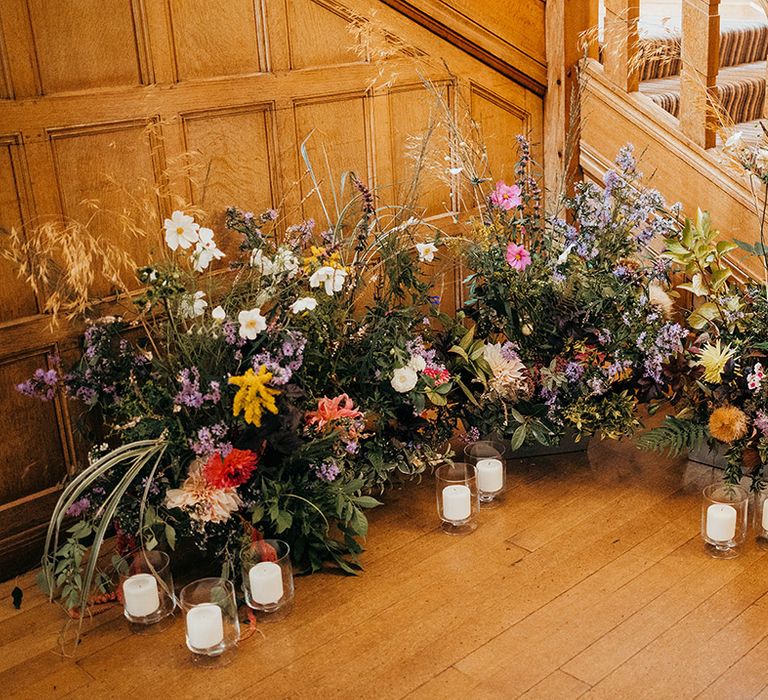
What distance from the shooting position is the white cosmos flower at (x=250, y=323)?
2371 millimetres

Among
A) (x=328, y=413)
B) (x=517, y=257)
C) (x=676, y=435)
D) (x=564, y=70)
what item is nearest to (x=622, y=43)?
(x=564, y=70)

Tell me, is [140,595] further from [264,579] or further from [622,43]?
[622,43]

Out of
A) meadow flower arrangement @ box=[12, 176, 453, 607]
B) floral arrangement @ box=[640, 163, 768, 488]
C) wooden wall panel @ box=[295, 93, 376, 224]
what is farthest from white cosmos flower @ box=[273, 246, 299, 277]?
floral arrangement @ box=[640, 163, 768, 488]

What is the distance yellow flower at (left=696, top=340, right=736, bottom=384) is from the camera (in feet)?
9.05

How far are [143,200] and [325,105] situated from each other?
2.28 ft

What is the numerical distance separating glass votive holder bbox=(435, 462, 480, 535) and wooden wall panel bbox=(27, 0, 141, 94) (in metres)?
1.32

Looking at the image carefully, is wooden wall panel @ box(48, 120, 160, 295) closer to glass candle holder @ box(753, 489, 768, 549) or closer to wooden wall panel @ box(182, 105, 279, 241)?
wooden wall panel @ box(182, 105, 279, 241)

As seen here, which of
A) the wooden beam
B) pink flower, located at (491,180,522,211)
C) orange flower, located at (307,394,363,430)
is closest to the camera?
orange flower, located at (307,394,363,430)

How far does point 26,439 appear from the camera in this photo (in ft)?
8.72

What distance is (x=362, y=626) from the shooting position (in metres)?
2.38

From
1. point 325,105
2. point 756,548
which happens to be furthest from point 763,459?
point 325,105

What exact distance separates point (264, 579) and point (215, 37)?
1.47 metres

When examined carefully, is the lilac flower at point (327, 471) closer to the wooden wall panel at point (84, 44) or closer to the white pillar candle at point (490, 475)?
the white pillar candle at point (490, 475)

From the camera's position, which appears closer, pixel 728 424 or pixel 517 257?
pixel 728 424
